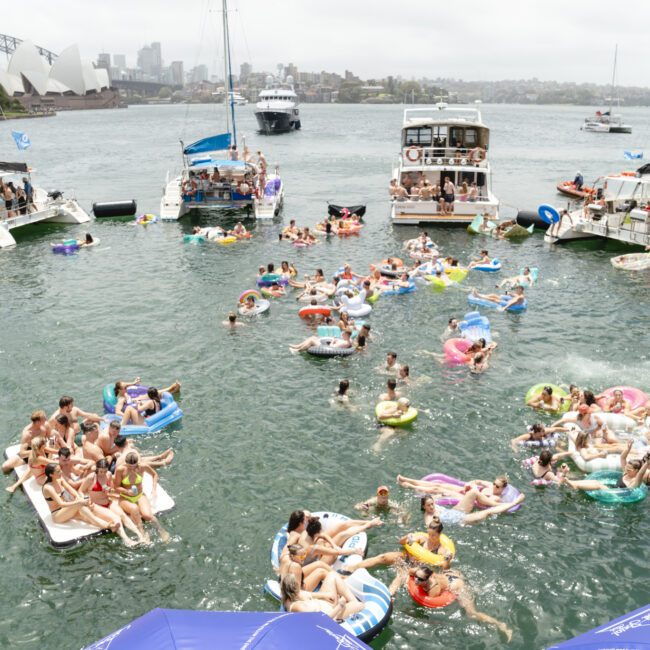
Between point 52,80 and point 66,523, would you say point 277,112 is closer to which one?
point 52,80

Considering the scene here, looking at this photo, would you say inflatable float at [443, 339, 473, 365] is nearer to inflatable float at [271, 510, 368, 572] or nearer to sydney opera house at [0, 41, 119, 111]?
inflatable float at [271, 510, 368, 572]

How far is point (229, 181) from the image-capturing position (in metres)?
38.0

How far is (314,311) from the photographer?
22.9 metres

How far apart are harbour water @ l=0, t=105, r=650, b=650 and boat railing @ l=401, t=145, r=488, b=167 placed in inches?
188

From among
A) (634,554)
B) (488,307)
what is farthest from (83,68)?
(634,554)

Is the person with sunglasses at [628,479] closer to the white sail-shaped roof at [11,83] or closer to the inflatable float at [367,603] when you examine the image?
the inflatable float at [367,603]

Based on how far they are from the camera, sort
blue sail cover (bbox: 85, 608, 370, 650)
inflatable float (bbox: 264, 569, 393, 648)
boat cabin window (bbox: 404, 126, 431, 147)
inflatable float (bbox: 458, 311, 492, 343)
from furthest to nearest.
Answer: boat cabin window (bbox: 404, 126, 431, 147) → inflatable float (bbox: 458, 311, 492, 343) → inflatable float (bbox: 264, 569, 393, 648) → blue sail cover (bbox: 85, 608, 370, 650)

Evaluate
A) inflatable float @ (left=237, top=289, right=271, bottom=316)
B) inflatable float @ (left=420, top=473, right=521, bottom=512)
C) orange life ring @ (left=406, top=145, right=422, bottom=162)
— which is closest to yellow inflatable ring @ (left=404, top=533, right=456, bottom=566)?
inflatable float @ (left=420, top=473, right=521, bottom=512)

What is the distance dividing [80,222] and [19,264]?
29.0ft

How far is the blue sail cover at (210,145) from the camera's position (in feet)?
125

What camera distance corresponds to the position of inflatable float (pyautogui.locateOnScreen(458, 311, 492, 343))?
67.2 feet

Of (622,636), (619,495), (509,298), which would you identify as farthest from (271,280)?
(622,636)

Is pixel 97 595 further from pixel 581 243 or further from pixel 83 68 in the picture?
pixel 83 68

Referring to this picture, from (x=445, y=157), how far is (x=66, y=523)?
3154cm
